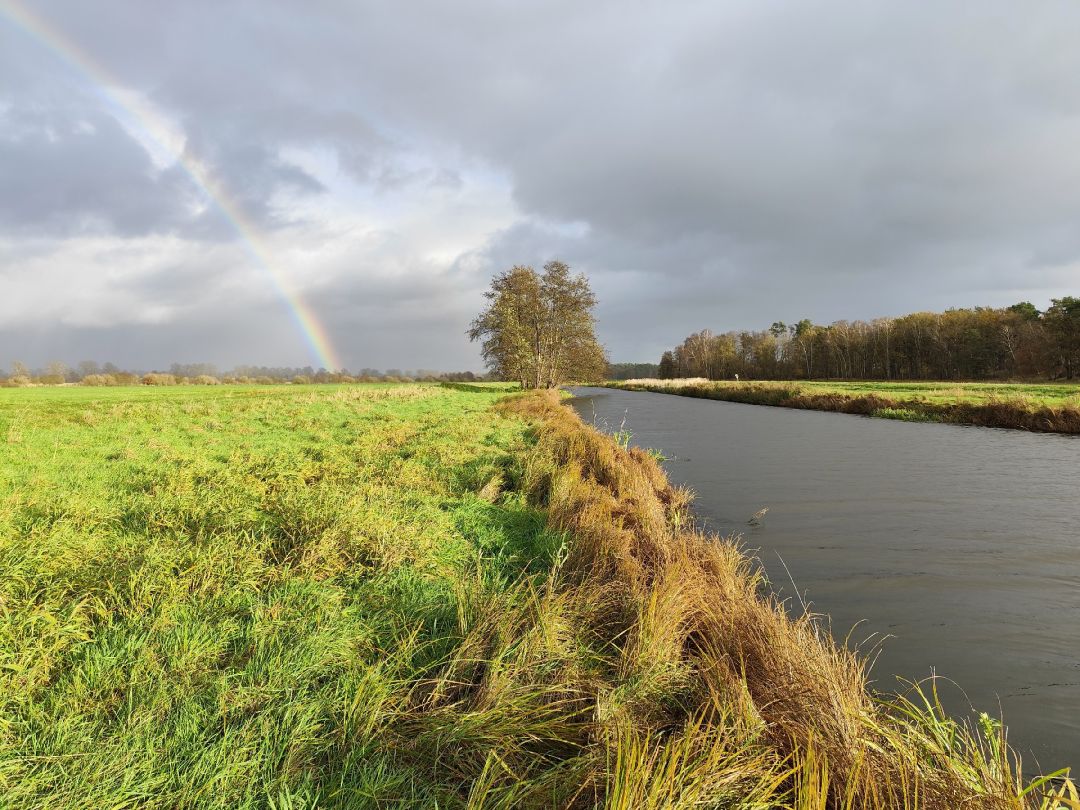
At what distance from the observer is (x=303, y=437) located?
12.2 metres

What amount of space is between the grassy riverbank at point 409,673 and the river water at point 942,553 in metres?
1.00

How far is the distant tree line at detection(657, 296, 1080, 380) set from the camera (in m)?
53.0

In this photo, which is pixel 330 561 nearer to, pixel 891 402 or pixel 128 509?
pixel 128 509

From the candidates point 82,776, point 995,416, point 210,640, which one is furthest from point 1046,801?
point 995,416

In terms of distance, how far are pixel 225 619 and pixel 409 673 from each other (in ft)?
4.84

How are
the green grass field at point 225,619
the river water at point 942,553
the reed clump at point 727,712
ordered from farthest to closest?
the river water at point 942,553 < the green grass field at point 225,619 < the reed clump at point 727,712

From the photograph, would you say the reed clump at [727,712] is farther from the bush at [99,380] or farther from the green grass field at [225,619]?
the bush at [99,380]

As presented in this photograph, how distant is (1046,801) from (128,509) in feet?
25.5

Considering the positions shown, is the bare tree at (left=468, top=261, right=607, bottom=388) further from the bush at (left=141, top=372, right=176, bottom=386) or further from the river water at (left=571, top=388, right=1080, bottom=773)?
the bush at (left=141, top=372, right=176, bottom=386)

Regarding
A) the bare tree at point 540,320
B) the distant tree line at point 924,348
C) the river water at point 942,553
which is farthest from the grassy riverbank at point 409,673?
the distant tree line at point 924,348

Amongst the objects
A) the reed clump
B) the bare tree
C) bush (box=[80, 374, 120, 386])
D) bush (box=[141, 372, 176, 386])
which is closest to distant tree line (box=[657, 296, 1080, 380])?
the bare tree

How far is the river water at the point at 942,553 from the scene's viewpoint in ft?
13.8

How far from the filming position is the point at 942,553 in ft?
23.3

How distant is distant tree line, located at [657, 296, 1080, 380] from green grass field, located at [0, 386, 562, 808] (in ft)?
240
